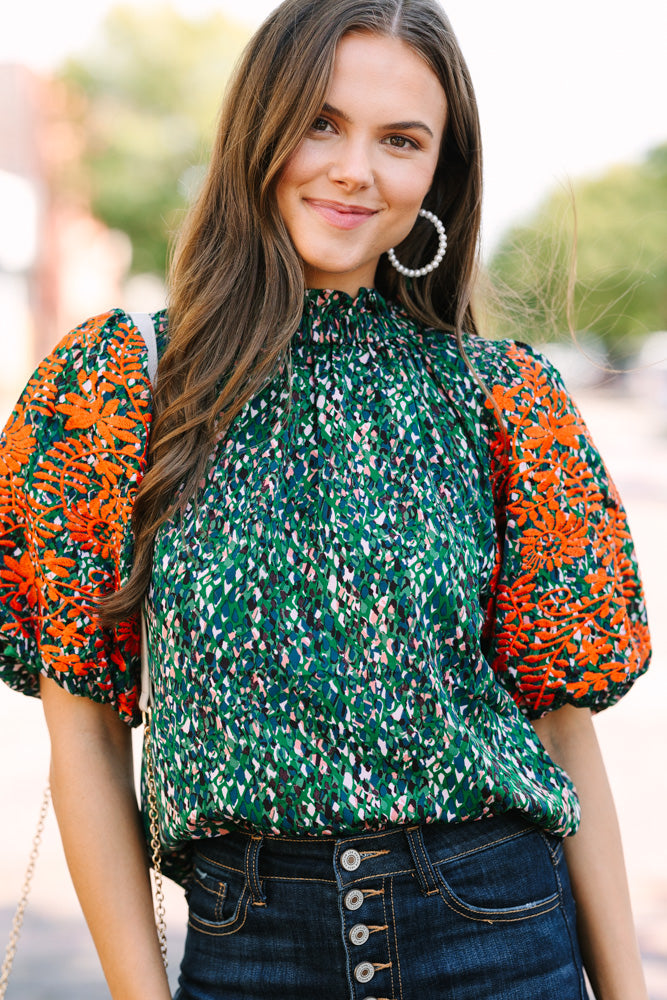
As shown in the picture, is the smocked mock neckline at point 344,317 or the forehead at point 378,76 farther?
the smocked mock neckline at point 344,317

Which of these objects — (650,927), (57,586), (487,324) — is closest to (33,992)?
(650,927)

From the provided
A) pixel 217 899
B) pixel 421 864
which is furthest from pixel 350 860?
pixel 217 899

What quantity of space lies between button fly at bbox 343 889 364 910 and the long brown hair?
0.54 meters

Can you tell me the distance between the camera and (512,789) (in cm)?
172

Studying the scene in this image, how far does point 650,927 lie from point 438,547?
3.13 metres

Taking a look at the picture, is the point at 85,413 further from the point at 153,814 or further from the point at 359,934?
the point at 359,934

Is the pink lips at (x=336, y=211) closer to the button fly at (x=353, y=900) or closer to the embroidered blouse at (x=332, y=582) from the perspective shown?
the embroidered blouse at (x=332, y=582)

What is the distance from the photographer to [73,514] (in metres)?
1.69

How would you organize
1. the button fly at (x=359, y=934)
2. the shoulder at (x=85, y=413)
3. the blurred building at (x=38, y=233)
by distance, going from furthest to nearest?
the blurred building at (x=38, y=233), the shoulder at (x=85, y=413), the button fly at (x=359, y=934)

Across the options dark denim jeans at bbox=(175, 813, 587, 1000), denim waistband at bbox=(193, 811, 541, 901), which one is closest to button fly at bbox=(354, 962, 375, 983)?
dark denim jeans at bbox=(175, 813, 587, 1000)

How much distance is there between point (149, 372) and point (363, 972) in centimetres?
100

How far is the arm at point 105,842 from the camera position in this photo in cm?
169

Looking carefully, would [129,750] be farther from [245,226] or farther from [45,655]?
[245,226]

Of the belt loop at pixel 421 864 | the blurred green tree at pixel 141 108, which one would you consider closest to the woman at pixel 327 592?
the belt loop at pixel 421 864
